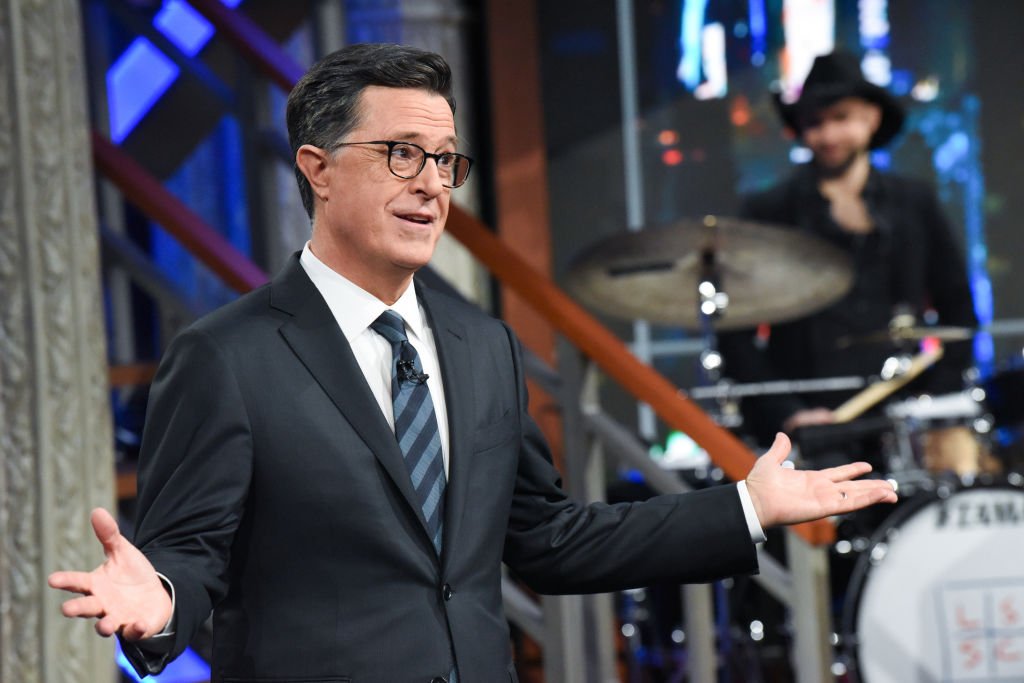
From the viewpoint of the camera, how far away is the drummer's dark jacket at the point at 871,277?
5.80 metres

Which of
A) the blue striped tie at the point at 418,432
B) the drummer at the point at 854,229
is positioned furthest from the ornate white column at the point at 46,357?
the drummer at the point at 854,229

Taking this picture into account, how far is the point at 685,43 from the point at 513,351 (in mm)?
4808

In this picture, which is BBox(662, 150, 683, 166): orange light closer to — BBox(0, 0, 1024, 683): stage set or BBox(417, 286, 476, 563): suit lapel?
BBox(0, 0, 1024, 683): stage set

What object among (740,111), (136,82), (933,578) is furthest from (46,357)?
(740,111)

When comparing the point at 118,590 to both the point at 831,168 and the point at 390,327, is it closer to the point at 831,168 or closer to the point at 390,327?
the point at 390,327

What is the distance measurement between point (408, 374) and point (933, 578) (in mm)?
3030

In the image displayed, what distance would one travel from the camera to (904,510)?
421cm

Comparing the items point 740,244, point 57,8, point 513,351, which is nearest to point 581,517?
point 513,351

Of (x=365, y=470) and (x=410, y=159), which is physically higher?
(x=410, y=159)

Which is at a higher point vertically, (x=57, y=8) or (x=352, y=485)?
(x=57, y=8)

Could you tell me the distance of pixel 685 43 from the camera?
6.34m

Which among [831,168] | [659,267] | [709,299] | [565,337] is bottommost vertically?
[565,337]

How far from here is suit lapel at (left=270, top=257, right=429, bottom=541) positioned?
157 centimetres

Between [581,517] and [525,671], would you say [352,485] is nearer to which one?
[581,517]
